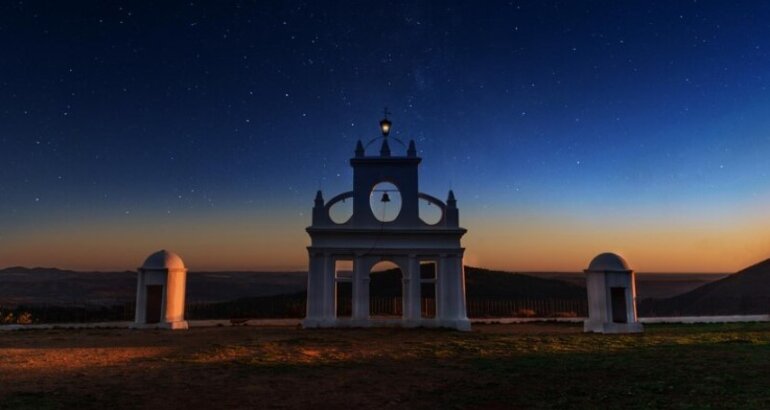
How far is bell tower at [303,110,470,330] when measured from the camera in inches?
767

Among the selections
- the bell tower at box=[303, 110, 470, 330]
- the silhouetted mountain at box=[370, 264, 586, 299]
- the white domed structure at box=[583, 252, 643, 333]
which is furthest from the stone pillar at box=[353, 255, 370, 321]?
the silhouetted mountain at box=[370, 264, 586, 299]

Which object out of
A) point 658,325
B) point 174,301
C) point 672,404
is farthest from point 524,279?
point 672,404

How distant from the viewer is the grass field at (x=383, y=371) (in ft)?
26.2

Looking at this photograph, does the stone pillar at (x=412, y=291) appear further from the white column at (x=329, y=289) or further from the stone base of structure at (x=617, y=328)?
the stone base of structure at (x=617, y=328)

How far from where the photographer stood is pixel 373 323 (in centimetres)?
1948

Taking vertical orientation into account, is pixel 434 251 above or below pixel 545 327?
above

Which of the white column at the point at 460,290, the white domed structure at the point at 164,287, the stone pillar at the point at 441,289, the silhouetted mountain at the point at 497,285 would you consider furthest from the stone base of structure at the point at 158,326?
the silhouetted mountain at the point at 497,285

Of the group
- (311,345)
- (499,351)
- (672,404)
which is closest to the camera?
(672,404)

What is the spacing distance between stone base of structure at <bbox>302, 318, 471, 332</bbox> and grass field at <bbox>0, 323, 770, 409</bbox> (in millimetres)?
2203

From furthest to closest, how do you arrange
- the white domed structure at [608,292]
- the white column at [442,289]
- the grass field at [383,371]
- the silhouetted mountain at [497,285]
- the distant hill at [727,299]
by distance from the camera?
the silhouetted mountain at [497,285] < the distant hill at [727,299] < the white column at [442,289] < the white domed structure at [608,292] < the grass field at [383,371]

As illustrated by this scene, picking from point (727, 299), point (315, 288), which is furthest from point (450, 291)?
point (727, 299)

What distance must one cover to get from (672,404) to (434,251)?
1258cm

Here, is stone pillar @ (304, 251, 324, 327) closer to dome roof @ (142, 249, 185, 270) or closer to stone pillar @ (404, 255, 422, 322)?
stone pillar @ (404, 255, 422, 322)

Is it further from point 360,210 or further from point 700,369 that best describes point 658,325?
point 360,210
